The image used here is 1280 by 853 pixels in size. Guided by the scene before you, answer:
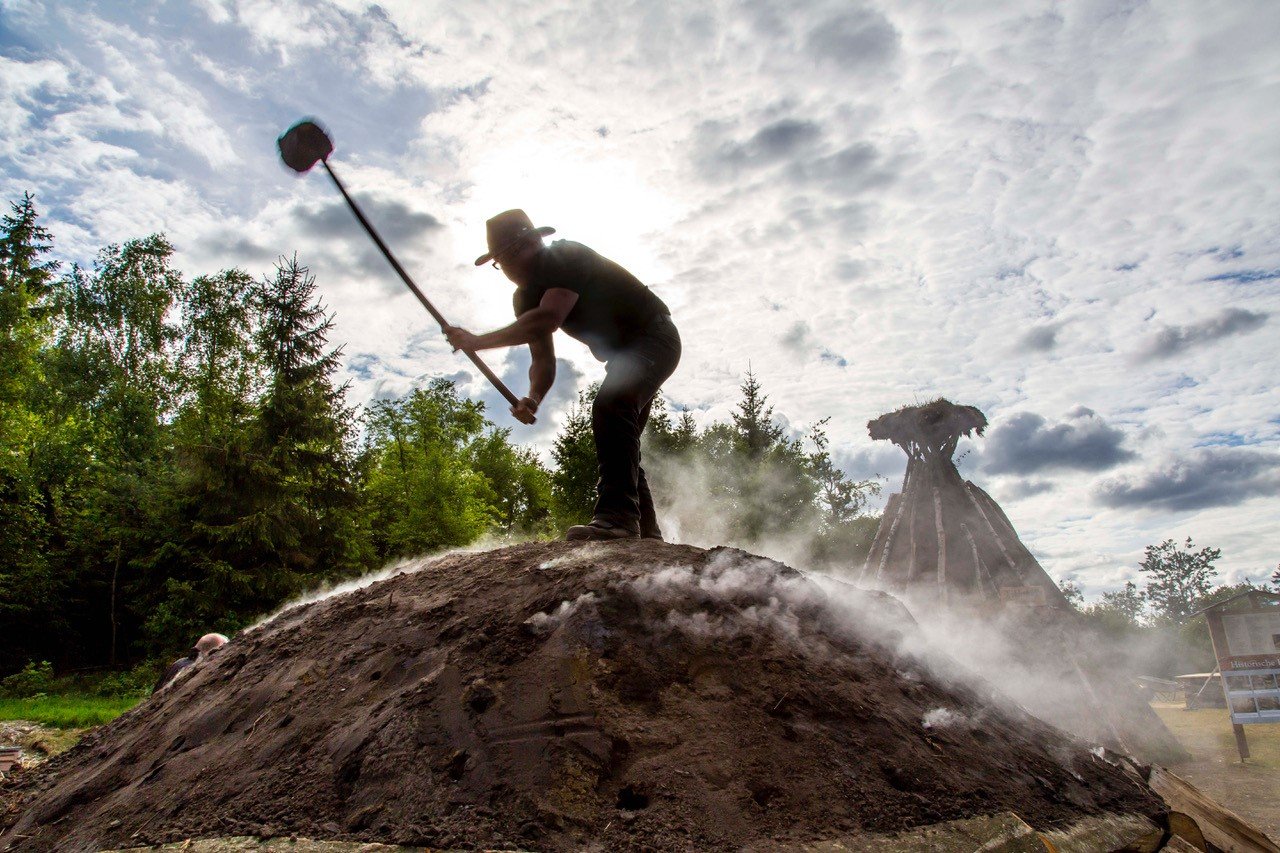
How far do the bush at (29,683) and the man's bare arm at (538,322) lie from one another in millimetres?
16159

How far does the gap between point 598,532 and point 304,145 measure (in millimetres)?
2987

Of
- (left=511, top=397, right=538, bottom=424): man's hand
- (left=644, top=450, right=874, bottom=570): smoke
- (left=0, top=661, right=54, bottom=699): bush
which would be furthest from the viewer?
(left=644, top=450, right=874, bottom=570): smoke

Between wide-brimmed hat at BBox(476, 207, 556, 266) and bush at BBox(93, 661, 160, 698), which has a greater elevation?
wide-brimmed hat at BBox(476, 207, 556, 266)

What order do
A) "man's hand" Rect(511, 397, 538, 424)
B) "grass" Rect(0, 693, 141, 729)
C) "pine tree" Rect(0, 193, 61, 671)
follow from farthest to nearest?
"pine tree" Rect(0, 193, 61, 671)
"grass" Rect(0, 693, 141, 729)
"man's hand" Rect(511, 397, 538, 424)

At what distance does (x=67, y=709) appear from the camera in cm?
1077

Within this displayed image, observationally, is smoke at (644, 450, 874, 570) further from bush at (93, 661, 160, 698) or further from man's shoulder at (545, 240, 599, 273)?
man's shoulder at (545, 240, 599, 273)

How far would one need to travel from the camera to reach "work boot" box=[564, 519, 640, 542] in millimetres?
3453

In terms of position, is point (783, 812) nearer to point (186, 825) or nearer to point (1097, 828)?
point (1097, 828)

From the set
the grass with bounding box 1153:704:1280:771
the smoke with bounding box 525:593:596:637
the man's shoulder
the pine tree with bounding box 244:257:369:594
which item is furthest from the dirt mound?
the pine tree with bounding box 244:257:369:594

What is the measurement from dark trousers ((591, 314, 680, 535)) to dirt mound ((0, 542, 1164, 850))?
1.32 feet

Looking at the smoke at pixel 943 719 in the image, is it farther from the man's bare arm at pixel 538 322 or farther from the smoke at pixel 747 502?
the smoke at pixel 747 502

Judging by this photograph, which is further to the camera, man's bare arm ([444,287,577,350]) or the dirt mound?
man's bare arm ([444,287,577,350])

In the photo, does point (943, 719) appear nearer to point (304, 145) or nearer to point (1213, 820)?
point (1213, 820)

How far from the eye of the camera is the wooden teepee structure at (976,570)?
32.8ft
